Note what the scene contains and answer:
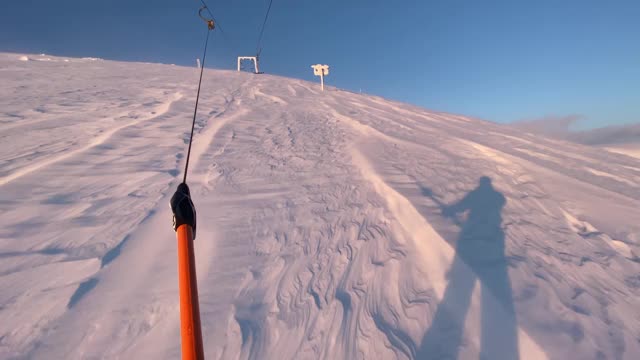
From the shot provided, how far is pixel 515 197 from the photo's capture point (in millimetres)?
4574

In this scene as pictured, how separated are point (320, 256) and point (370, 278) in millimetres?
519

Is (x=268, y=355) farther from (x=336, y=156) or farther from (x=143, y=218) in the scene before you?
(x=336, y=156)

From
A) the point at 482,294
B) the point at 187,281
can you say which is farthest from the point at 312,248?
the point at 187,281

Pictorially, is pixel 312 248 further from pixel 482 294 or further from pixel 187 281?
pixel 187 281

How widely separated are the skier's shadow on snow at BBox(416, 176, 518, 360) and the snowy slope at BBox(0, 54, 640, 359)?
14 mm

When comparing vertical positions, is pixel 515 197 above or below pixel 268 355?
above

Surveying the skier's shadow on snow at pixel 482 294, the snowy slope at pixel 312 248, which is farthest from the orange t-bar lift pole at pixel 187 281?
the skier's shadow on snow at pixel 482 294

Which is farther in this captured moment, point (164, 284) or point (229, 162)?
point (229, 162)

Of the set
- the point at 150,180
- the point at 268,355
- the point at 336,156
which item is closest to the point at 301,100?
the point at 336,156

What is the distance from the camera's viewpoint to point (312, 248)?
3287mm

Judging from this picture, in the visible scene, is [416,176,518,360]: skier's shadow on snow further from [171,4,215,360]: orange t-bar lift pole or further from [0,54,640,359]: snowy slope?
[171,4,215,360]: orange t-bar lift pole

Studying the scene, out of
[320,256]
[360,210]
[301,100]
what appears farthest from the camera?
[301,100]

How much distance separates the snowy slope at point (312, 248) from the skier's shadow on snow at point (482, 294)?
0.01 m

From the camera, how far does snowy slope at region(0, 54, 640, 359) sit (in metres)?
2.30
